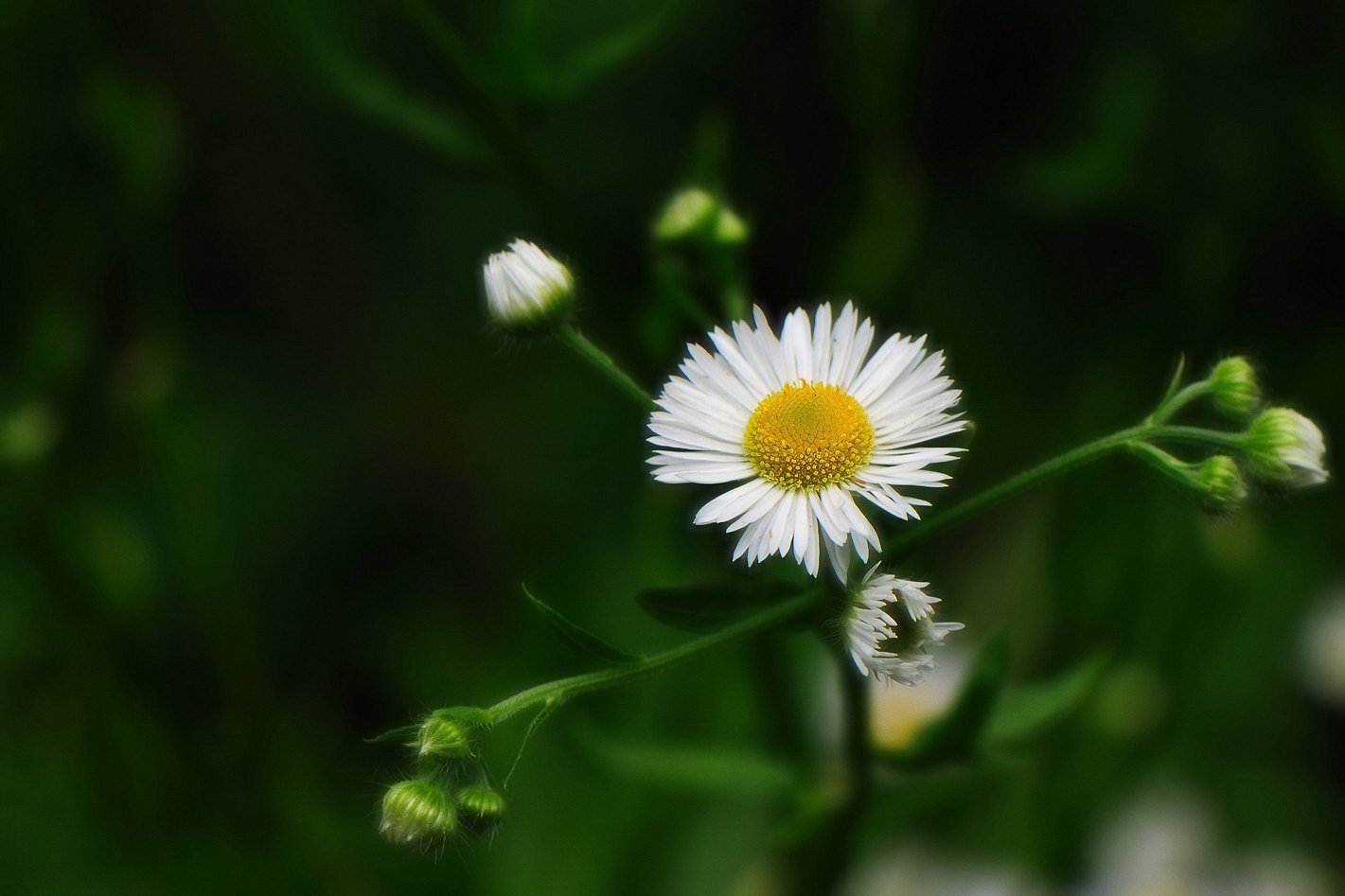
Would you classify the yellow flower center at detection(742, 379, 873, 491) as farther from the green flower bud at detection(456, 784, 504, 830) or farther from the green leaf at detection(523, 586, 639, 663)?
the green flower bud at detection(456, 784, 504, 830)

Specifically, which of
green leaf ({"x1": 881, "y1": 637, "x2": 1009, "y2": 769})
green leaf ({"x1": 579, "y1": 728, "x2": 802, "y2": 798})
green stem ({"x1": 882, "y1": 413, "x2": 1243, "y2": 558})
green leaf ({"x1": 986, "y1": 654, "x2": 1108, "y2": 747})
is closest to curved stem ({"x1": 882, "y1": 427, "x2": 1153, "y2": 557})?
green stem ({"x1": 882, "y1": 413, "x2": 1243, "y2": 558})

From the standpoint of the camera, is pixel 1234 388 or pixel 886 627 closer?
pixel 886 627

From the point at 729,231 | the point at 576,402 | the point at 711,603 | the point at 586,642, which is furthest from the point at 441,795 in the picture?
the point at 576,402

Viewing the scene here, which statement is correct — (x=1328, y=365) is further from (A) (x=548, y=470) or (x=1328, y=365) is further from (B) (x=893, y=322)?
(A) (x=548, y=470)

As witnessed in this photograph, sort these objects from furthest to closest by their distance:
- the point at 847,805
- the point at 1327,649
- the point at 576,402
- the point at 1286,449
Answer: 1. the point at 576,402
2. the point at 1327,649
3. the point at 847,805
4. the point at 1286,449

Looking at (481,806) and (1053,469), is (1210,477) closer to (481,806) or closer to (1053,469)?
(1053,469)

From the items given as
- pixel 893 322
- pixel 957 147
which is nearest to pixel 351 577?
pixel 893 322

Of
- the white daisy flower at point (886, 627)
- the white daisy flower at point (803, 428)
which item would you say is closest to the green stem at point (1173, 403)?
the white daisy flower at point (803, 428)
